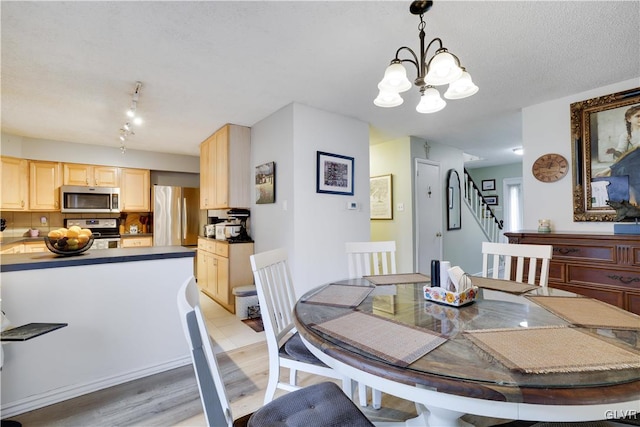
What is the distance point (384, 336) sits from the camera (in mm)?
957

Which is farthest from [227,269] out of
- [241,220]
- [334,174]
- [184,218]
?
[184,218]

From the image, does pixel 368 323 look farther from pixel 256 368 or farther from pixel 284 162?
pixel 284 162

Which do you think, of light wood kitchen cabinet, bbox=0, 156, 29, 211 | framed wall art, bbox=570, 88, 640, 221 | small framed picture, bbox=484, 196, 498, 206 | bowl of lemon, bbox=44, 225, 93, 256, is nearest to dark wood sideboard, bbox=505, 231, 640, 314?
framed wall art, bbox=570, 88, 640, 221

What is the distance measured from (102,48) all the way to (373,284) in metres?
2.48

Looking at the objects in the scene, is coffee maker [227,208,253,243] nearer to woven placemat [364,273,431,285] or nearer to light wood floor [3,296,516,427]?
light wood floor [3,296,516,427]

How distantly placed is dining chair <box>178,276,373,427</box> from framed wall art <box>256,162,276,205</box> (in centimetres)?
245

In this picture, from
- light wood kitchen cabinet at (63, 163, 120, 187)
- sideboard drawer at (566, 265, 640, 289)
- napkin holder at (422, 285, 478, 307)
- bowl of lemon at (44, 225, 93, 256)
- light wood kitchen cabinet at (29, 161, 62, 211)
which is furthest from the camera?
light wood kitchen cabinet at (63, 163, 120, 187)

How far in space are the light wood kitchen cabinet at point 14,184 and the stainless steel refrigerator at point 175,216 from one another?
1.67 m

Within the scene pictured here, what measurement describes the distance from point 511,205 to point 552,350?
7.19m

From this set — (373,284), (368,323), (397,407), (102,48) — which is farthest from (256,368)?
(102,48)

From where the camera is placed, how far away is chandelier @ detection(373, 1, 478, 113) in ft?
4.35

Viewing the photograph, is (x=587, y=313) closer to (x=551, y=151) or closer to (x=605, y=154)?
(x=605, y=154)

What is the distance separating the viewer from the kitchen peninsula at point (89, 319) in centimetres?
177

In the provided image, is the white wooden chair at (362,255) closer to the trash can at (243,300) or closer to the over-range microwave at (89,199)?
the trash can at (243,300)
